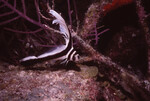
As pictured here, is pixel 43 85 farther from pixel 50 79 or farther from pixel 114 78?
pixel 114 78

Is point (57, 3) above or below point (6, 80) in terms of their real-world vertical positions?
above

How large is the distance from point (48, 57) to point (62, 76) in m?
0.45

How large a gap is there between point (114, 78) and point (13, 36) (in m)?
2.60

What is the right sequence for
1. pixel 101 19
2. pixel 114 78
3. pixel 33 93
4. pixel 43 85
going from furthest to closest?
pixel 101 19, pixel 114 78, pixel 43 85, pixel 33 93

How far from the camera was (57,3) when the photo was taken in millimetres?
3441

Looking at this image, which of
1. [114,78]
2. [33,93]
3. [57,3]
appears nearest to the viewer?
[33,93]

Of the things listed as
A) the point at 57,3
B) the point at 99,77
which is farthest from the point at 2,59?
the point at 99,77

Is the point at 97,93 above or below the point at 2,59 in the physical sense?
below

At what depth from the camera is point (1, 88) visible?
Answer: 2.04m

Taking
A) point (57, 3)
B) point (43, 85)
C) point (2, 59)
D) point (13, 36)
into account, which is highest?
point (57, 3)

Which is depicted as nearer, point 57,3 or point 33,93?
point 33,93

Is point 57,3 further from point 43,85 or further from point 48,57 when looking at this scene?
point 43,85

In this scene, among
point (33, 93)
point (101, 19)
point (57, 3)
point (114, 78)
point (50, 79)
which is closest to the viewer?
point (33, 93)

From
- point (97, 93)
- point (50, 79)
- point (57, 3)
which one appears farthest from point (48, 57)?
point (57, 3)
